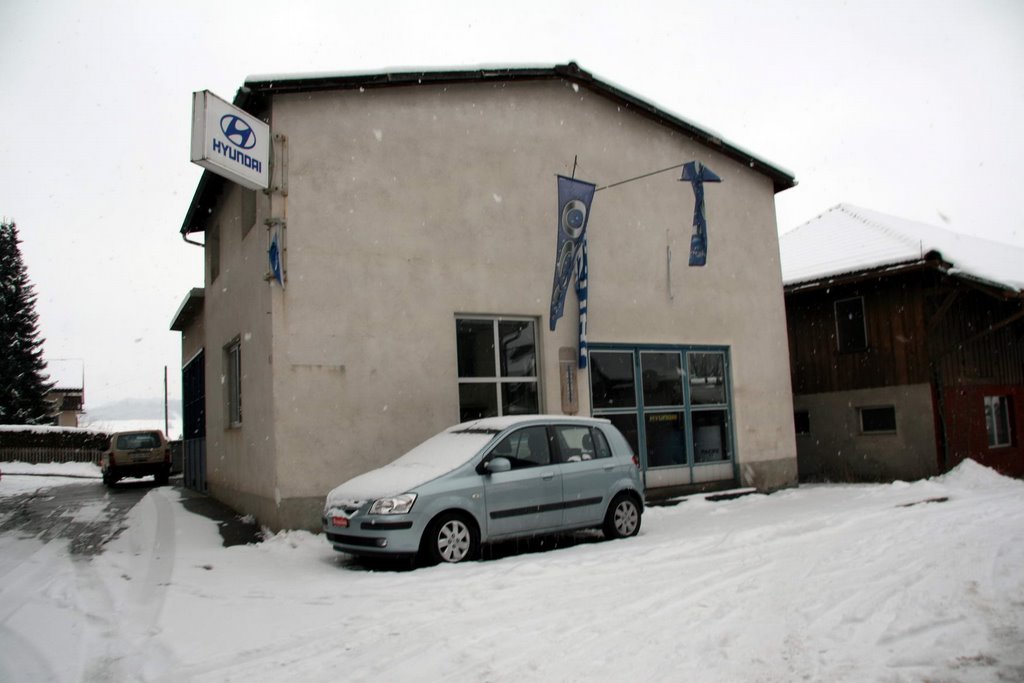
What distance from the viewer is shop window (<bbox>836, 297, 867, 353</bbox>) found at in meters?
18.8

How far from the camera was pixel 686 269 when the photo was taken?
49.3 ft

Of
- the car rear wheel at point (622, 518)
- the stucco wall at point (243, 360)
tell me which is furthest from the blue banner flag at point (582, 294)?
the stucco wall at point (243, 360)

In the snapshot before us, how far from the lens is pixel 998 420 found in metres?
19.2

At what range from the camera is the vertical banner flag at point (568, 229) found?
12422 mm

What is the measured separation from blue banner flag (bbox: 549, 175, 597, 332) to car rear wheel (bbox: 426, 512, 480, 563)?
4.73 metres

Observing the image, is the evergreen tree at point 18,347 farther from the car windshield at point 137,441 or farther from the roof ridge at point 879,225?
the roof ridge at point 879,225

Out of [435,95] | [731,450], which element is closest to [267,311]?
[435,95]

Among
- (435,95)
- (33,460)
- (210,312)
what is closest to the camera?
(435,95)

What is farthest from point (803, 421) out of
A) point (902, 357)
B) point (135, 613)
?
point (135, 613)

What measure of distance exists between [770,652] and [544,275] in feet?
28.6

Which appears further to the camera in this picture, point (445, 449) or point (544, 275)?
point (544, 275)

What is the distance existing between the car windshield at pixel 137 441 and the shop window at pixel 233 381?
427 inches

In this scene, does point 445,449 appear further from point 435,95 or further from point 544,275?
point 435,95

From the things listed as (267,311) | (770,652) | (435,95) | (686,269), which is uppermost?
(435,95)
